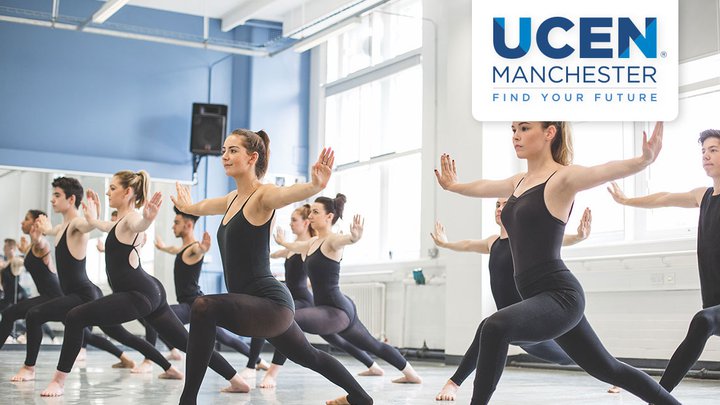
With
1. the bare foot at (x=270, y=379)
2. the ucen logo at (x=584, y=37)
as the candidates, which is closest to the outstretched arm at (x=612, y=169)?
the bare foot at (x=270, y=379)

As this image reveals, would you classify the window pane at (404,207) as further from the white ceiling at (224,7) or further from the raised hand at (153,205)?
the raised hand at (153,205)

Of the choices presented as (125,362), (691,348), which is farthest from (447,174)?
(125,362)

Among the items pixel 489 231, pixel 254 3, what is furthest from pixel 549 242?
pixel 254 3

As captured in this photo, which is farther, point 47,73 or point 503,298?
point 47,73

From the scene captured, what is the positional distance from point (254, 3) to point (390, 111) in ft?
7.15

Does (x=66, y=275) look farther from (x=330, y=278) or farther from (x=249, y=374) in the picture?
(x=330, y=278)

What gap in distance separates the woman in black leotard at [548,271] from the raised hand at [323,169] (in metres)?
0.66

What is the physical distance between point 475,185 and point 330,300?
217 cm

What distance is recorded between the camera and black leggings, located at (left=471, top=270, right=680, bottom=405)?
2779 millimetres

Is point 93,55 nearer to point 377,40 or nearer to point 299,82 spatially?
point 299,82

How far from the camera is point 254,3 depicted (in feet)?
35.3

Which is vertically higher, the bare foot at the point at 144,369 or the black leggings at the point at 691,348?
the black leggings at the point at 691,348

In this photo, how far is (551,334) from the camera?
2.87 metres

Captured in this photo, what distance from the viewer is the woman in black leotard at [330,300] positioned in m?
5.30
